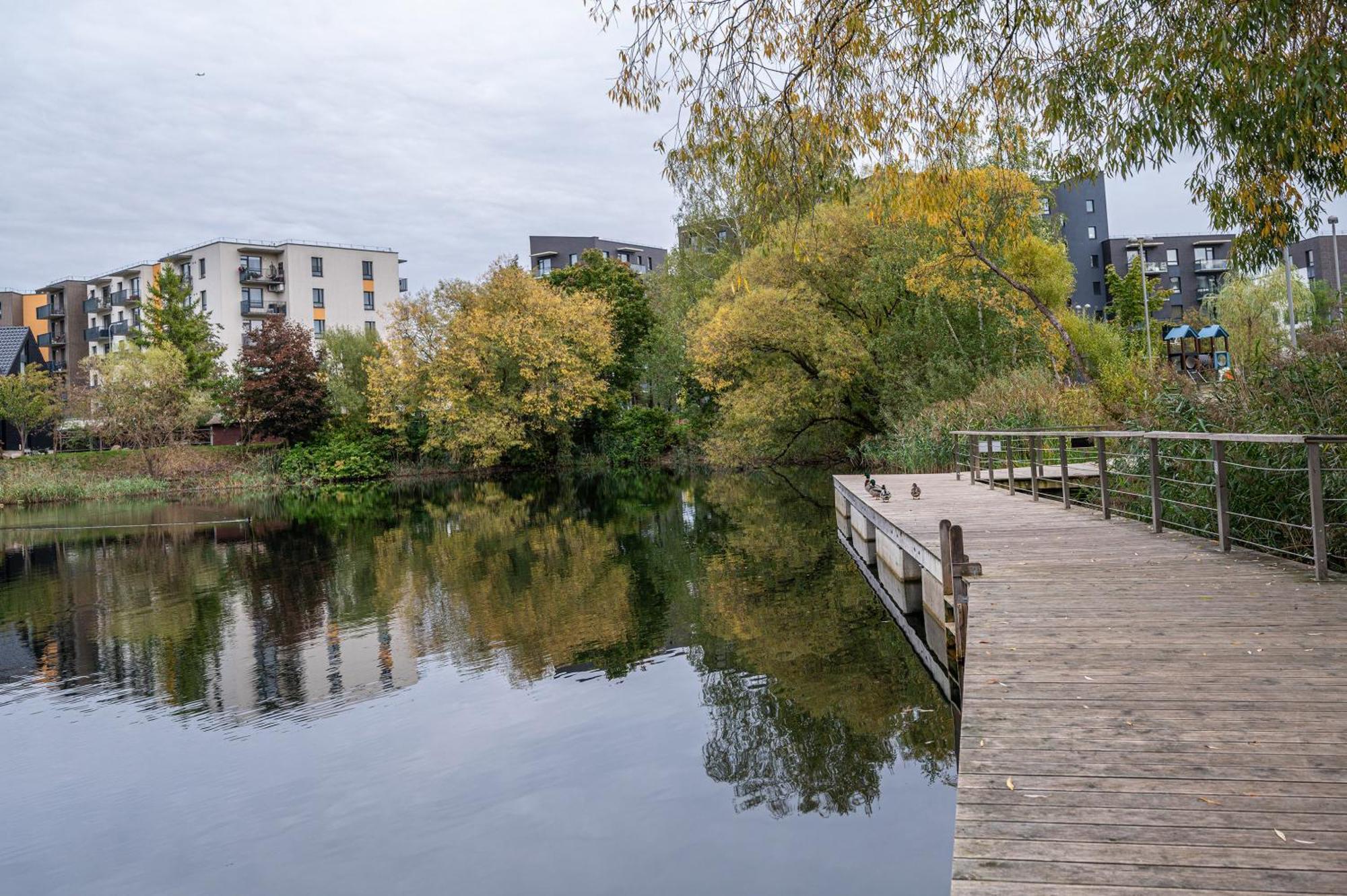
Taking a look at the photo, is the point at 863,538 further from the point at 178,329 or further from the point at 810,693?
the point at 178,329

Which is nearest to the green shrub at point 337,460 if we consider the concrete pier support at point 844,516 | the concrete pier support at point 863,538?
the concrete pier support at point 844,516

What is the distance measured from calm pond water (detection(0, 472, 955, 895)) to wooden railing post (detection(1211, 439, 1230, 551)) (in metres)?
2.61

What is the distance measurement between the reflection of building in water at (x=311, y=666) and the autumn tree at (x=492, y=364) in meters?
27.8

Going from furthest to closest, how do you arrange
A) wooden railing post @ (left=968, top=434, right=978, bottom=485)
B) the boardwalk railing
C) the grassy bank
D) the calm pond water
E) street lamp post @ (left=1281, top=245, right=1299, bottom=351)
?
the grassy bank
wooden railing post @ (left=968, top=434, right=978, bottom=485)
street lamp post @ (left=1281, top=245, right=1299, bottom=351)
the boardwalk railing
the calm pond water

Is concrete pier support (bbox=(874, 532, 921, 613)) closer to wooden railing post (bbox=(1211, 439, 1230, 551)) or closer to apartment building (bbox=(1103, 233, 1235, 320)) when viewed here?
wooden railing post (bbox=(1211, 439, 1230, 551))

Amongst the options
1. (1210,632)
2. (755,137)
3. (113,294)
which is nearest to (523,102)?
(755,137)

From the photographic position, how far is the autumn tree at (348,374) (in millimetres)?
43188

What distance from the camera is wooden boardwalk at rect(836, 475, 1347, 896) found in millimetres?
2891

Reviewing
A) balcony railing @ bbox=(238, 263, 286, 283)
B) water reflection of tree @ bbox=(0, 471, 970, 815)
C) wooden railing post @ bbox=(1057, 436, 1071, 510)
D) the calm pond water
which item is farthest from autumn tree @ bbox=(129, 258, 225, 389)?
wooden railing post @ bbox=(1057, 436, 1071, 510)

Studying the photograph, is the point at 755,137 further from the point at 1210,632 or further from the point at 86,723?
the point at 86,723

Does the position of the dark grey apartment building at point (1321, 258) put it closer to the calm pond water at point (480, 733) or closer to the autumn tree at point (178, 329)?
the calm pond water at point (480, 733)

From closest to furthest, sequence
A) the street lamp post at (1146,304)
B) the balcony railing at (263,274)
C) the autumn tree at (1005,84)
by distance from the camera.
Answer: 1. the autumn tree at (1005,84)
2. the street lamp post at (1146,304)
3. the balcony railing at (263,274)

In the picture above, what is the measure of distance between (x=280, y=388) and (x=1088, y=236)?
4703 centimetres

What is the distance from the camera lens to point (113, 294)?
65750 mm
